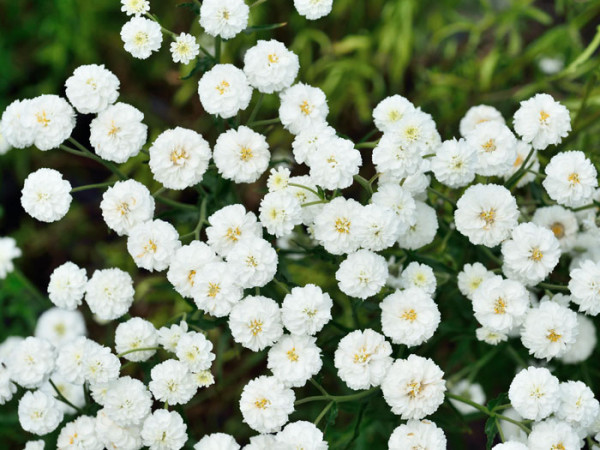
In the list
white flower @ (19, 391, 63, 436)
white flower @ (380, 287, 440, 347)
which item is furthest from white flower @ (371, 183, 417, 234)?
white flower @ (19, 391, 63, 436)

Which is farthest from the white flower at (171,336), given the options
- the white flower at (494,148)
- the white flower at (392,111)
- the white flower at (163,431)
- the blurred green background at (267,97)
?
the blurred green background at (267,97)

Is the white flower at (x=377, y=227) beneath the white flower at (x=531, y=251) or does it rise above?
above

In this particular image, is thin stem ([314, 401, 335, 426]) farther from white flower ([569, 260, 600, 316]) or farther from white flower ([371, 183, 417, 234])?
white flower ([569, 260, 600, 316])

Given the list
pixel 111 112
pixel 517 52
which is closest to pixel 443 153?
pixel 111 112

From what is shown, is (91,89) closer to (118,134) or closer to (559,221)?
(118,134)

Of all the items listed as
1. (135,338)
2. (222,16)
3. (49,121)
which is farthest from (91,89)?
(135,338)

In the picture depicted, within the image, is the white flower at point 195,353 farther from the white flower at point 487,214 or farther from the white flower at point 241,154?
the white flower at point 487,214
